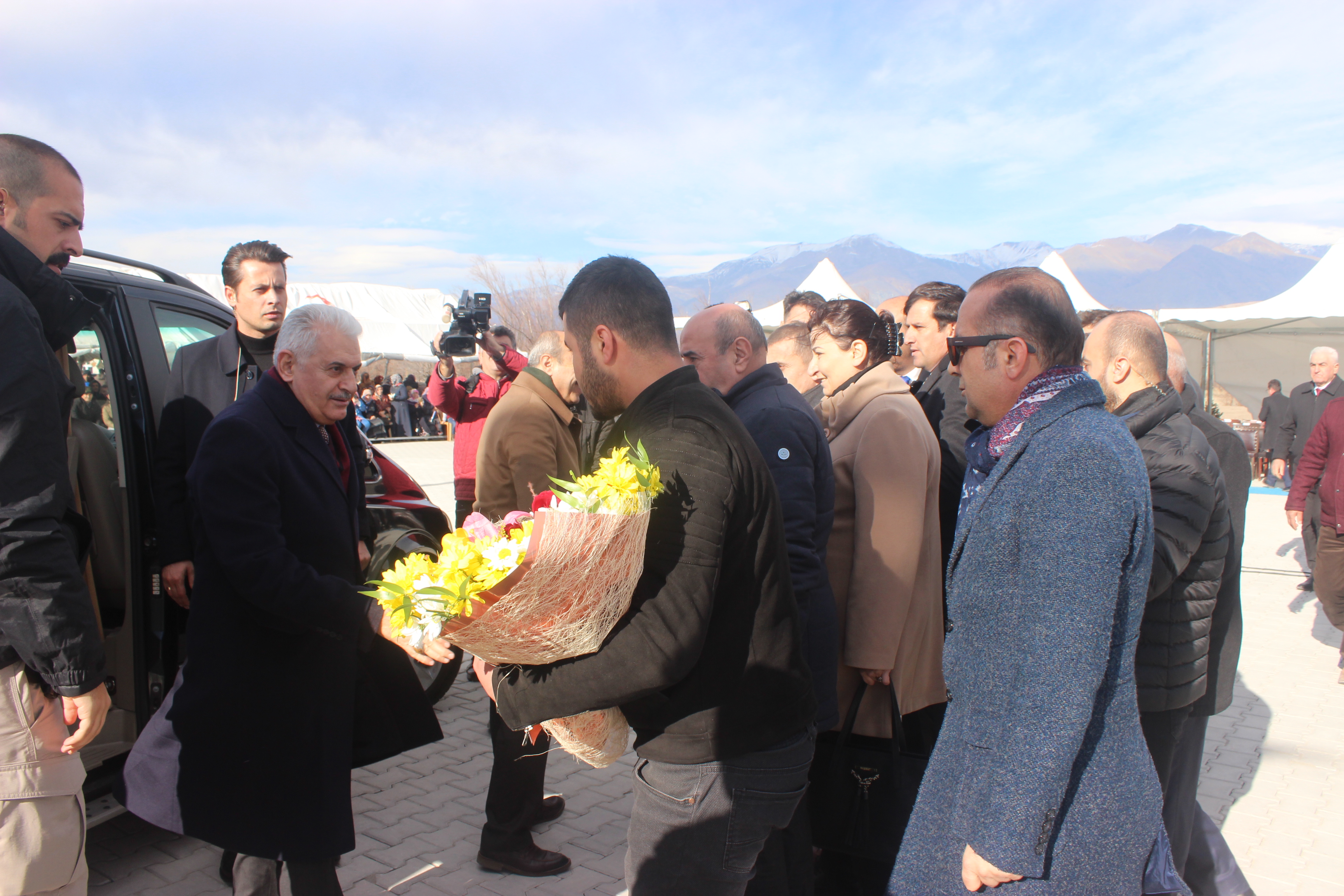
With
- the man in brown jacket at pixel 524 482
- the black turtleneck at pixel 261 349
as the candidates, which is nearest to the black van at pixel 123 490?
the black turtleneck at pixel 261 349

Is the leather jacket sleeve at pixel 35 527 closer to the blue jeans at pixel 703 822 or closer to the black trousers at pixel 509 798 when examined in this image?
the blue jeans at pixel 703 822

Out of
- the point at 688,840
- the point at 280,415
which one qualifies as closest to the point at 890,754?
the point at 688,840

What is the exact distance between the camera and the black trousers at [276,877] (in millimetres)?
2422

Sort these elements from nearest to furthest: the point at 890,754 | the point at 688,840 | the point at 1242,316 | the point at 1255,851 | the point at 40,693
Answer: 1. the point at 688,840
2. the point at 40,693
3. the point at 890,754
4. the point at 1255,851
5. the point at 1242,316

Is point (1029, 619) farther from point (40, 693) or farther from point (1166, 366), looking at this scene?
point (40, 693)

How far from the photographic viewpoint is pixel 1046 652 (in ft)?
5.30

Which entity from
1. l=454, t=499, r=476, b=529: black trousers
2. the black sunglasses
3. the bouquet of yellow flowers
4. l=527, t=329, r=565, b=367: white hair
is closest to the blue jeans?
the bouquet of yellow flowers

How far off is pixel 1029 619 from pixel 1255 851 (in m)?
3.16

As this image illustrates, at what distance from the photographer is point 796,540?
2715 millimetres

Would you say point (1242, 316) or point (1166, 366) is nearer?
point (1166, 366)

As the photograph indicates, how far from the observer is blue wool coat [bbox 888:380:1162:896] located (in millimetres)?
1600

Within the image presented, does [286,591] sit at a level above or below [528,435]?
below

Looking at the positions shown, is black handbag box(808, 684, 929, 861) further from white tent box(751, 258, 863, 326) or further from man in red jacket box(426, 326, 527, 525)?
white tent box(751, 258, 863, 326)

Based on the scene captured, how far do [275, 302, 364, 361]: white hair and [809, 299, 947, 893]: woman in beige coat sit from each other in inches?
71.9
